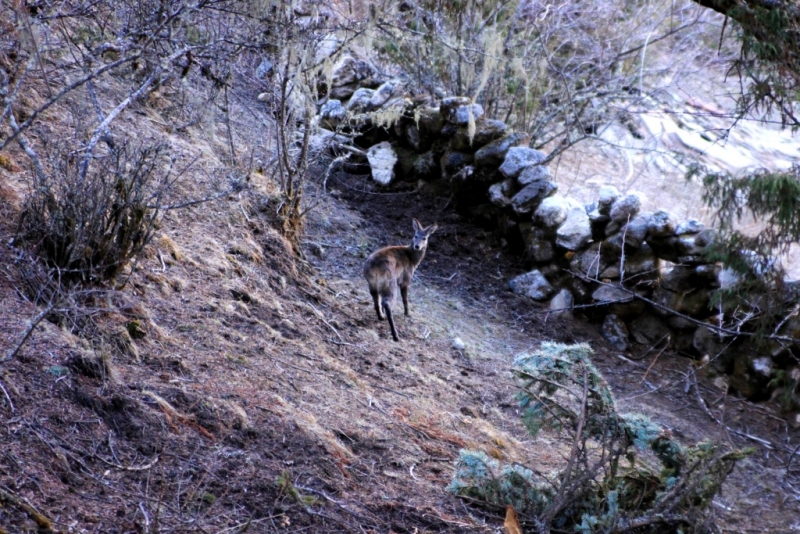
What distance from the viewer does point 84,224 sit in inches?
173

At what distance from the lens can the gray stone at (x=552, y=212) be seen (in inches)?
343

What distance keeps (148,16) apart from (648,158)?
925cm

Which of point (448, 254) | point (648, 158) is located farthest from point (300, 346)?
point (648, 158)

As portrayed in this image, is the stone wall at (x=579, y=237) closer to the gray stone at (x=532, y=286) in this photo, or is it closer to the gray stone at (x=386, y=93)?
the gray stone at (x=532, y=286)

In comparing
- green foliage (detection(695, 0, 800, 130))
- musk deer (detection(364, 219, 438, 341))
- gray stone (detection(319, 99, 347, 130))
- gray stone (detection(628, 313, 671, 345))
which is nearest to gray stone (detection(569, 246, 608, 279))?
gray stone (detection(628, 313, 671, 345))

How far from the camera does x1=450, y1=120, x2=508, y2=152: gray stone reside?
9664mm

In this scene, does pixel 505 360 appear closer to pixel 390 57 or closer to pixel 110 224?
pixel 110 224

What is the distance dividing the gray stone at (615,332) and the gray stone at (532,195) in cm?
160

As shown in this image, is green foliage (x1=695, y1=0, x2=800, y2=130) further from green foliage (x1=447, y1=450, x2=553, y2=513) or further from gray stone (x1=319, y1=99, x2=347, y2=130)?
gray stone (x1=319, y1=99, x2=347, y2=130)

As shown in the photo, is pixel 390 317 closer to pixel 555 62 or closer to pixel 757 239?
pixel 757 239

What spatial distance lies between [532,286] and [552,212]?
0.87 metres

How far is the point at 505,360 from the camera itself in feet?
23.9

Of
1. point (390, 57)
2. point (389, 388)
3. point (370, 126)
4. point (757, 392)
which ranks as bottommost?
point (757, 392)

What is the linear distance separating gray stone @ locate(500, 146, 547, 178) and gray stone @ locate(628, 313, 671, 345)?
2269 millimetres
